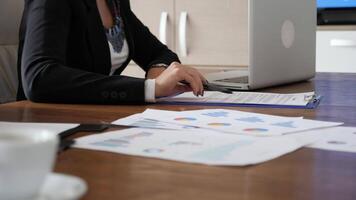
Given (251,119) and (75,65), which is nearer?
(251,119)

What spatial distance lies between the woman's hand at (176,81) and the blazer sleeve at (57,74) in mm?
45

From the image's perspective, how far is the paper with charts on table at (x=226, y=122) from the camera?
0.87m

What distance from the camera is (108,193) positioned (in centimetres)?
55

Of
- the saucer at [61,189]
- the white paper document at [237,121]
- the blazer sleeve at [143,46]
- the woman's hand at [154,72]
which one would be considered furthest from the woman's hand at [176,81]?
the saucer at [61,189]

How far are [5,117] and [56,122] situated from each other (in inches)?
5.2

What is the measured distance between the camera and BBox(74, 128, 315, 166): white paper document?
0.69 metres

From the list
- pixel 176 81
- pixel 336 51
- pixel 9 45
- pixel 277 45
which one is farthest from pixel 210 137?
pixel 336 51

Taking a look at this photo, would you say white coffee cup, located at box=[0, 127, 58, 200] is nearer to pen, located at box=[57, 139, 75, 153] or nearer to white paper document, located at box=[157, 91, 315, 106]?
pen, located at box=[57, 139, 75, 153]

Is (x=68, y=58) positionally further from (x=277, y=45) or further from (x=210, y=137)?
(x=210, y=137)

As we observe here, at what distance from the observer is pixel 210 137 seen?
810mm

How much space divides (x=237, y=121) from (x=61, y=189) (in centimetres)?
54

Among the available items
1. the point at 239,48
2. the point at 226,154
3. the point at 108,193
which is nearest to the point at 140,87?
the point at 226,154

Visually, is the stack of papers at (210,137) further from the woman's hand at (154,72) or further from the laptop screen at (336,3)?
the laptop screen at (336,3)

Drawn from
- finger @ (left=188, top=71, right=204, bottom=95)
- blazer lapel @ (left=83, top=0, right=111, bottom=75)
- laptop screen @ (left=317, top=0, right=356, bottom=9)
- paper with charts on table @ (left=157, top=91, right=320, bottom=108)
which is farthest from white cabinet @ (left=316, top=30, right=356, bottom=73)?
finger @ (left=188, top=71, right=204, bottom=95)
